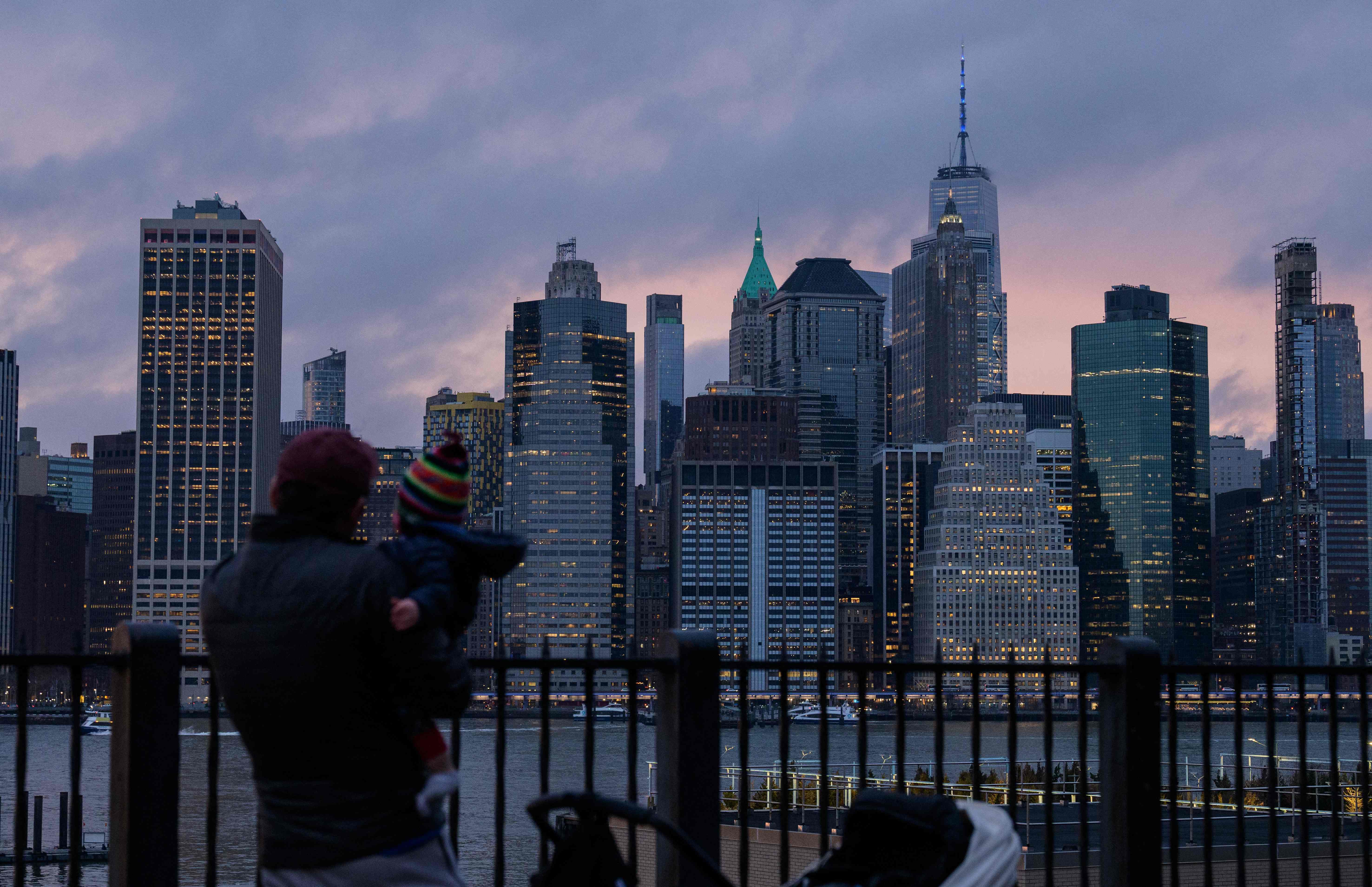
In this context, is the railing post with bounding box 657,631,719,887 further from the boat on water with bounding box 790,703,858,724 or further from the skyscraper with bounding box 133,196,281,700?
the skyscraper with bounding box 133,196,281,700

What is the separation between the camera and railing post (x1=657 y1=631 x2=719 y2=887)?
4512mm

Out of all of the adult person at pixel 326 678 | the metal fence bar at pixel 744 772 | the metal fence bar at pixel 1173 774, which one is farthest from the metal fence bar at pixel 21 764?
the metal fence bar at pixel 1173 774

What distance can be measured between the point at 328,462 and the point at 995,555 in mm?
187134

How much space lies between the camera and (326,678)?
9.90ft

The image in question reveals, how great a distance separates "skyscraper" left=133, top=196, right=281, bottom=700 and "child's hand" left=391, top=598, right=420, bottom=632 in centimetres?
18538

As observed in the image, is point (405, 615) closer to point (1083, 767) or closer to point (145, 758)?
point (145, 758)

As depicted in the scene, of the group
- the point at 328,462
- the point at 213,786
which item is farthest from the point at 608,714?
the point at 328,462

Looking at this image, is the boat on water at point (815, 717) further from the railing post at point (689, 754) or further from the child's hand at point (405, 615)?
the child's hand at point (405, 615)

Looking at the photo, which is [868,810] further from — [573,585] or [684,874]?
[573,585]

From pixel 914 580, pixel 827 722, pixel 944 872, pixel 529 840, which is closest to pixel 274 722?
pixel 944 872

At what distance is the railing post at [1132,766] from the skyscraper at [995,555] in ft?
569

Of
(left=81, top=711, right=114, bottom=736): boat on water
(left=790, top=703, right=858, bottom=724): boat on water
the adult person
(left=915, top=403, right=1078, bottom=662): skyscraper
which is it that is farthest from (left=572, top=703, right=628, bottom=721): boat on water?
the adult person

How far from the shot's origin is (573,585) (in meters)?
196

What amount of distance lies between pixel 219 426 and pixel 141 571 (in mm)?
21553
